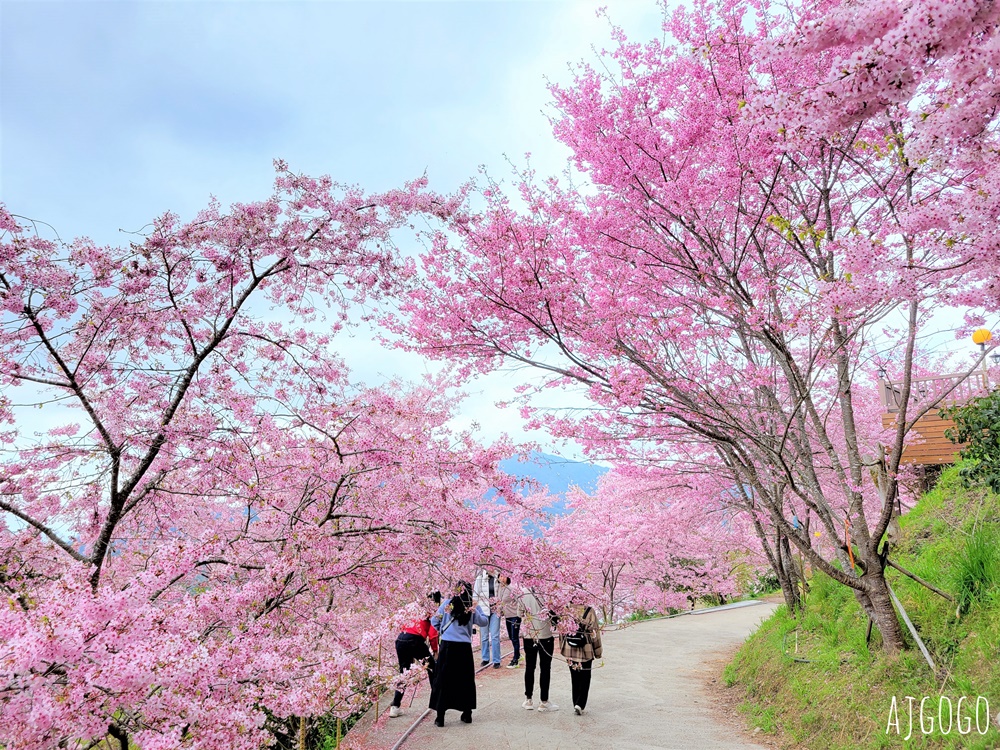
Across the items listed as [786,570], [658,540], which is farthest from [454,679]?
[658,540]

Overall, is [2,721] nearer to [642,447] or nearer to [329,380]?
[329,380]

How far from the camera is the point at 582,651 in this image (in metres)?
7.48

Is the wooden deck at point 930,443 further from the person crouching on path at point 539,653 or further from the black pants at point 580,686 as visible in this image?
the person crouching on path at point 539,653

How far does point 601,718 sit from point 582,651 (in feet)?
3.32

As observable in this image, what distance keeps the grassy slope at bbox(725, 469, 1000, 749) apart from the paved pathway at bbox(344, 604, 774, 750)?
28.8 inches

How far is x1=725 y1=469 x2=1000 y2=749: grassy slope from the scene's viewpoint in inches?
197

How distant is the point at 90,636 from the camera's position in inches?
103

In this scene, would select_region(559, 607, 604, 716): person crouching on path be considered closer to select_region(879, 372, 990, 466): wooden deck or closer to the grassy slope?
the grassy slope

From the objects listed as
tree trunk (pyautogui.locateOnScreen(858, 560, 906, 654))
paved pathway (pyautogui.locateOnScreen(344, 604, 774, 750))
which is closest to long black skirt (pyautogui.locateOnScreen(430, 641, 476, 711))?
paved pathway (pyautogui.locateOnScreen(344, 604, 774, 750))

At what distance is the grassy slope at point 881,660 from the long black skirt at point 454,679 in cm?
350

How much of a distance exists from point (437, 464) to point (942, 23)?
4680 millimetres

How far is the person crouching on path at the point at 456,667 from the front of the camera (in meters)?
7.42

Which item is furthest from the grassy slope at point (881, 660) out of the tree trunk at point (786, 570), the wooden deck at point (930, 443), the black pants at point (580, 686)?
the wooden deck at point (930, 443)

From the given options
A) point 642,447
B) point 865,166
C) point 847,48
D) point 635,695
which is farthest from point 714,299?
point 635,695
